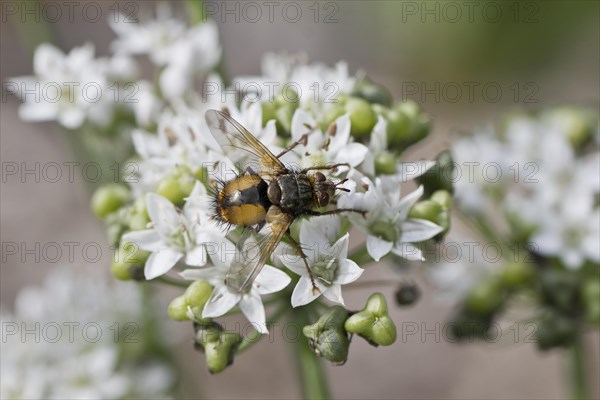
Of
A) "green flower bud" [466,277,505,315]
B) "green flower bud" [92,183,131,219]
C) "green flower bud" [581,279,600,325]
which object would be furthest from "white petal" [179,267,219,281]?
"green flower bud" [581,279,600,325]

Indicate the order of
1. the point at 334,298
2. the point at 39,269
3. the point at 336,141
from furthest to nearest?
the point at 39,269 → the point at 336,141 → the point at 334,298

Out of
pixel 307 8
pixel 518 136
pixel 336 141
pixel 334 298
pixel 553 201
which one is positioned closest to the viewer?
pixel 334 298

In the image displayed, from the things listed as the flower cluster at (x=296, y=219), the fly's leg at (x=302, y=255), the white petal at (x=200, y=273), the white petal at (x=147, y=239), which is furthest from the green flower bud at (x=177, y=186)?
the fly's leg at (x=302, y=255)

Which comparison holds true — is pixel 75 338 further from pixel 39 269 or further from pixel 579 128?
pixel 39 269

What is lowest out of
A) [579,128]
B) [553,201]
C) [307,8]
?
[553,201]

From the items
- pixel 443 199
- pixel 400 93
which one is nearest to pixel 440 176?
pixel 443 199

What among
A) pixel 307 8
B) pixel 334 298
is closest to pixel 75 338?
pixel 334 298

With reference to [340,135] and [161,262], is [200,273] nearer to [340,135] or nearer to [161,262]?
[161,262]
